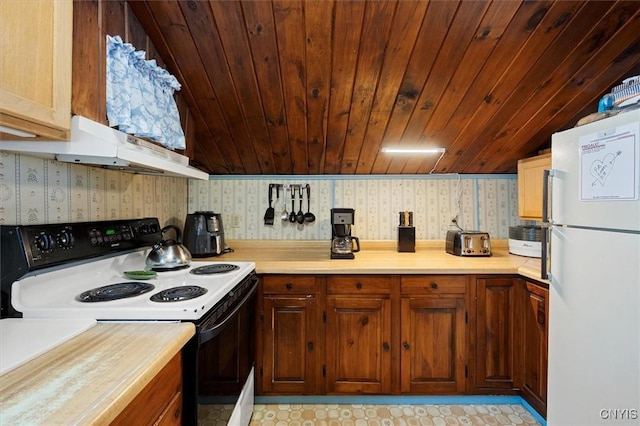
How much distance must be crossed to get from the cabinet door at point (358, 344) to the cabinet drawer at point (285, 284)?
0.50ft

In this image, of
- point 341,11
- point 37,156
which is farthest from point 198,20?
point 37,156

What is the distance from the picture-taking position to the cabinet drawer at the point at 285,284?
1823 mm

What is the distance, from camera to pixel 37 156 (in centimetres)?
112

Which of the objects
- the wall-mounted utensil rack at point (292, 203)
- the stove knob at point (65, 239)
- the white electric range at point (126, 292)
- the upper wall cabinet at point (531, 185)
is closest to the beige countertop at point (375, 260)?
the wall-mounted utensil rack at point (292, 203)

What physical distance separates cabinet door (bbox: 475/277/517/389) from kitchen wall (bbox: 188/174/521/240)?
73 centimetres

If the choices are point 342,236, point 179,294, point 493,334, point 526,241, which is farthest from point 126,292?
point 526,241

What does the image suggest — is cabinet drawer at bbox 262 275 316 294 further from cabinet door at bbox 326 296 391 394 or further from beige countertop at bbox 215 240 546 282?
cabinet door at bbox 326 296 391 394

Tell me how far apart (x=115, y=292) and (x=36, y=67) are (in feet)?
2.56

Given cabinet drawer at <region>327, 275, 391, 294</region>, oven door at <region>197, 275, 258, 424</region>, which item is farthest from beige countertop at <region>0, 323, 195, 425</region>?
cabinet drawer at <region>327, 275, 391, 294</region>

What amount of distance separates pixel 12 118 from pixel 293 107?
1329mm

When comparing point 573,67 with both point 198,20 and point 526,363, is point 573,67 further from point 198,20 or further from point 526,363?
point 198,20

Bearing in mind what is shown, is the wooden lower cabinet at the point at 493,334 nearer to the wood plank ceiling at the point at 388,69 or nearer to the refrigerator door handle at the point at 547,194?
the refrigerator door handle at the point at 547,194

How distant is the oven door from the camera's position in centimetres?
100

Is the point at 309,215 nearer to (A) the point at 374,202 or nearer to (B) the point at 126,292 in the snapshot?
(A) the point at 374,202
